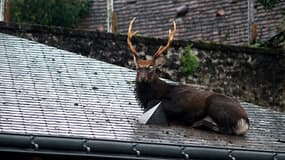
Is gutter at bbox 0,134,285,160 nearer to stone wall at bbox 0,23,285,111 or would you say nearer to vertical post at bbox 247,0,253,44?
stone wall at bbox 0,23,285,111

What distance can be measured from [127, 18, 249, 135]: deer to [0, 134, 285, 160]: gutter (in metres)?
2.33

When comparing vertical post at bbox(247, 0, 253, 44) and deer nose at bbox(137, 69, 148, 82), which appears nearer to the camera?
deer nose at bbox(137, 69, 148, 82)

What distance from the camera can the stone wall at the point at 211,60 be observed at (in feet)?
57.2

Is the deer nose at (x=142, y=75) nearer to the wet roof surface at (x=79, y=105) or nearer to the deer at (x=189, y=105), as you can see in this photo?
the deer at (x=189, y=105)

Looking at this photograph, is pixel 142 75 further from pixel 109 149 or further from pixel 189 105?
pixel 109 149

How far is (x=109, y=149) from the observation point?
10242 millimetres

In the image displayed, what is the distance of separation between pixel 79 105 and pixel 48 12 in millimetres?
11249

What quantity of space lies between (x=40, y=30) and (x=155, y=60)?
3.72 metres

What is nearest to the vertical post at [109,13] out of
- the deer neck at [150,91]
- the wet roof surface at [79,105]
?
the wet roof surface at [79,105]


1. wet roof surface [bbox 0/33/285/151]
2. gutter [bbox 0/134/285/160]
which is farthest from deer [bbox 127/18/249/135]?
gutter [bbox 0/134/285/160]

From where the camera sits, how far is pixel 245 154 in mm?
10820

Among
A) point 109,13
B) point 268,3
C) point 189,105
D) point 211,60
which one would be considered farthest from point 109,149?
point 109,13

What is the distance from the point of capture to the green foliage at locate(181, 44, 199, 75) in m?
18.1

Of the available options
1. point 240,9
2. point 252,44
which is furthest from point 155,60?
point 240,9
